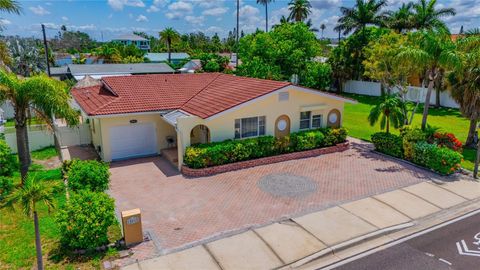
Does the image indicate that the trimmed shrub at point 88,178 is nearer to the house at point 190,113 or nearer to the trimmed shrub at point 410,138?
the house at point 190,113

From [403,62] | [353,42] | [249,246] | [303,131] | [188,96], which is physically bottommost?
[249,246]

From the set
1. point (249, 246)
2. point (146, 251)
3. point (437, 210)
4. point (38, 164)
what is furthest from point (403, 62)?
point (38, 164)

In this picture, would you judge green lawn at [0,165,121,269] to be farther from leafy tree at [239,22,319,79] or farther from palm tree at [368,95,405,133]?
leafy tree at [239,22,319,79]

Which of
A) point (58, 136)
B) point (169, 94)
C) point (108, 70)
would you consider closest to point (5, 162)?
point (58, 136)

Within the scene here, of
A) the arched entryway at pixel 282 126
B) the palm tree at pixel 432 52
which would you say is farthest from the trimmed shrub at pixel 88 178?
the palm tree at pixel 432 52

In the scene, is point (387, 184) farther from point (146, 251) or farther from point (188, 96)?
point (188, 96)

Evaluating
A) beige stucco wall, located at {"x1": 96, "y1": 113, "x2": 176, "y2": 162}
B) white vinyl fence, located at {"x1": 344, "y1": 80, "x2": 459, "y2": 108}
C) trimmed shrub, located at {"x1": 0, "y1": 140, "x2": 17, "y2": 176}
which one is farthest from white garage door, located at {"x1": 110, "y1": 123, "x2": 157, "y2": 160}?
white vinyl fence, located at {"x1": 344, "y1": 80, "x2": 459, "y2": 108}

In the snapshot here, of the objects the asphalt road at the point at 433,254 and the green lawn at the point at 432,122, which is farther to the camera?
the green lawn at the point at 432,122
